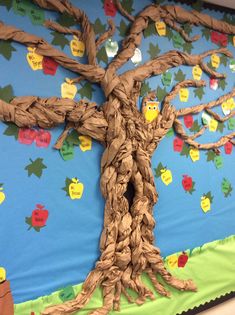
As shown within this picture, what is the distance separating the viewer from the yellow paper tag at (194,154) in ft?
4.68

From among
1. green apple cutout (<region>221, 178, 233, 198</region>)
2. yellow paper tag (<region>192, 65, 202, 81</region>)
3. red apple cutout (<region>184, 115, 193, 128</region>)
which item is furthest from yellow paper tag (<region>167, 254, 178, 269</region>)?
yellow paper tag (<region>192, 65, 202, 81</region>)

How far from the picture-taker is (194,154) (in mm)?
1438

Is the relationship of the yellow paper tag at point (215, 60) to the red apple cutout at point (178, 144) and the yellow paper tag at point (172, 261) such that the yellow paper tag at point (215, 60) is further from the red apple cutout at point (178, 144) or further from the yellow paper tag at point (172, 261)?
the yellow paper tag at point (172, 261)

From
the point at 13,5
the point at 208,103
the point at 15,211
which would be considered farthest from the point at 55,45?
the point at 208,103

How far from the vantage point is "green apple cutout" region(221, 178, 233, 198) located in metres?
1.54

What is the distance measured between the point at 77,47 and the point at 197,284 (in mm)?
1070

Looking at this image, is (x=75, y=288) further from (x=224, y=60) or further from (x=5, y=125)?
(x=224, y=60)

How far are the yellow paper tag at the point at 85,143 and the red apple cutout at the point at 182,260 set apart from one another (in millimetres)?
608

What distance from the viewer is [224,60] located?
156 cm

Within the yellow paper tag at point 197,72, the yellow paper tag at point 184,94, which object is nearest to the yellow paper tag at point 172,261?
the yellow paper tag at point 184,94

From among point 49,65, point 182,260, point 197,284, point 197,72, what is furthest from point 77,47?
point 197,284

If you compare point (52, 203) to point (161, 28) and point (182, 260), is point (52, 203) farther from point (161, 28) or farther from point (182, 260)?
point (161, 28)

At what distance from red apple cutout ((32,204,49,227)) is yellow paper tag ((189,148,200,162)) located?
2.26 feet

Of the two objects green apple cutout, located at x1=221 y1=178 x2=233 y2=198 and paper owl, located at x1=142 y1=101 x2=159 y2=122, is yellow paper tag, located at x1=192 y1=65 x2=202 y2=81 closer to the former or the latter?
paper owl, located at x1=142 y1=101 x2=159 y2=122
